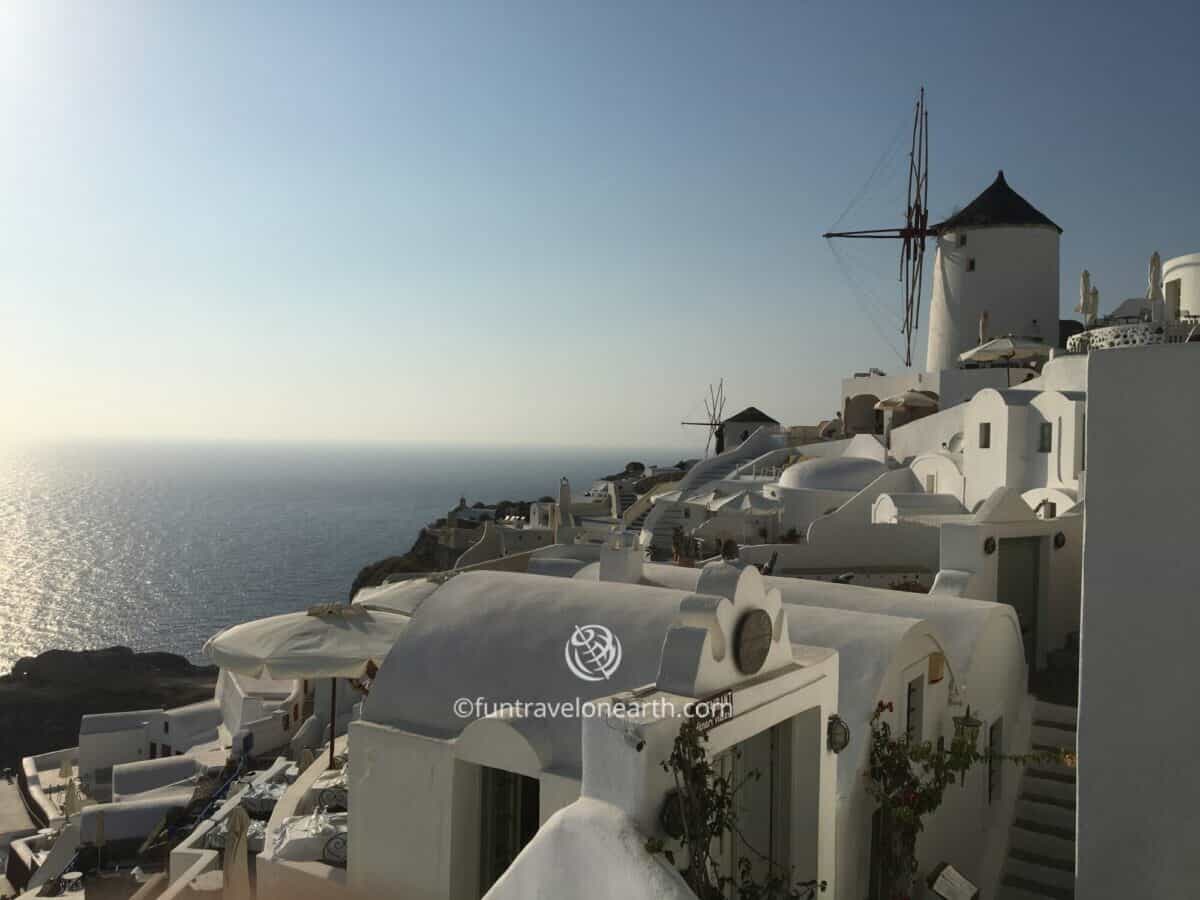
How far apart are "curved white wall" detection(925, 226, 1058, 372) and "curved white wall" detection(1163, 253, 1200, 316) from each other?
24069 mm

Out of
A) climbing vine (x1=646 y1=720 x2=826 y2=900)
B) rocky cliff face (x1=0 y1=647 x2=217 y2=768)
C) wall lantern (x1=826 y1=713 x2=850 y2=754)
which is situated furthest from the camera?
rocky cliff face (x1=0 y1=647 x2=217 y2=768)

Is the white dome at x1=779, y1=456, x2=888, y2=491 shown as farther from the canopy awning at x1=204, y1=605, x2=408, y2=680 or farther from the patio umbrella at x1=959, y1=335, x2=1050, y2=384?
the canopy awning at x1=204, y1=605, x2=408, y2=680

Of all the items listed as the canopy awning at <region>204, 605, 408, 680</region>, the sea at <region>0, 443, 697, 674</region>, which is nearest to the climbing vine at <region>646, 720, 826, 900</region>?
the canopy awning at <region>204, 605, 408, 680</region>

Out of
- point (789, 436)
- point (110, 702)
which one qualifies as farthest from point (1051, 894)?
point (110, 702)

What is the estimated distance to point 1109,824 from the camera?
6.38 meters

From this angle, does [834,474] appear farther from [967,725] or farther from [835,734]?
[835,734]

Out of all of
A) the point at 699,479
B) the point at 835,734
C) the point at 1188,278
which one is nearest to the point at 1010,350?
the point at 699,479

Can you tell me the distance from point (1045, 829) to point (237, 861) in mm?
8303

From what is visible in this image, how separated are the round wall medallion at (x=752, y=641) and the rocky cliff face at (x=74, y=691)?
37.2m

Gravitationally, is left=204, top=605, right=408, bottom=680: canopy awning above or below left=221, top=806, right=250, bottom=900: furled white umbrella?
above

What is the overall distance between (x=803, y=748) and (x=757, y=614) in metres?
1.10

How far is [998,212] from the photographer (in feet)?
110

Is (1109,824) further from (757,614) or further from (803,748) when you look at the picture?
(757,614)

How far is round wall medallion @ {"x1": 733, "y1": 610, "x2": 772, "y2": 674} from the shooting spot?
16.1 feet
